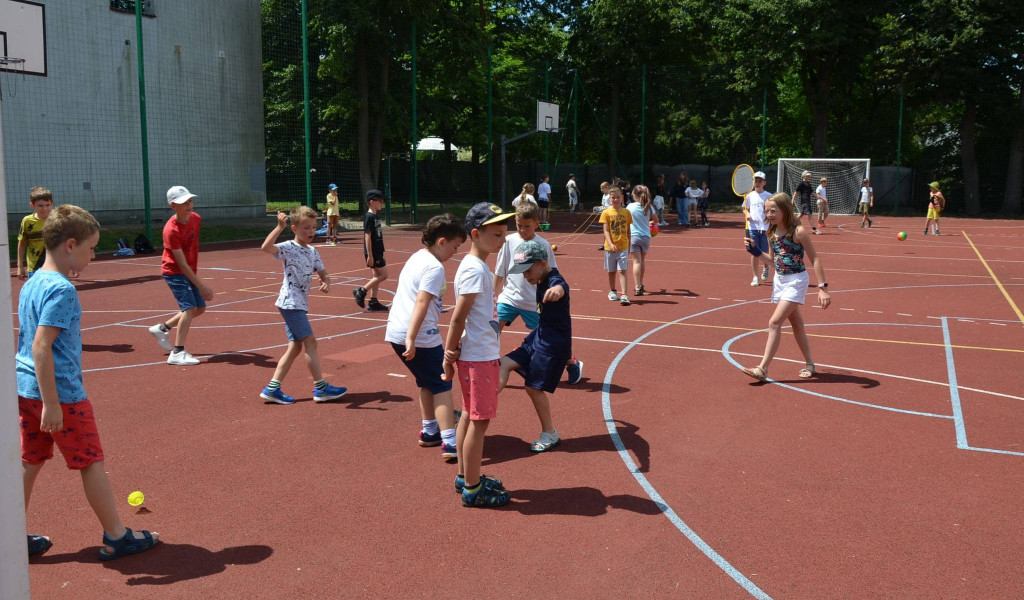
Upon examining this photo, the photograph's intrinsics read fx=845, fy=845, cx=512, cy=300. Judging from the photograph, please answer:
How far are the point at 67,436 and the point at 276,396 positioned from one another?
3333 millimetres

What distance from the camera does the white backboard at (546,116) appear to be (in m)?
36.5

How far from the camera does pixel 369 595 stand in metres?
4.35

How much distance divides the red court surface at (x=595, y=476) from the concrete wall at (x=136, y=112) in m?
16.9

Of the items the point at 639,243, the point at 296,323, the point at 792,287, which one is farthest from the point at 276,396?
the point at 639,243

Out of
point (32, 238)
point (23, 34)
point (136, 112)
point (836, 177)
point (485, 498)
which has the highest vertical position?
point (23, 34)

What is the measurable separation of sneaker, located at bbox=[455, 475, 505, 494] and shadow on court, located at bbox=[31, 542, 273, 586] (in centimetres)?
132

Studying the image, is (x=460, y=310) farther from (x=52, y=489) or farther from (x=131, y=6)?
(x=131, y=6)

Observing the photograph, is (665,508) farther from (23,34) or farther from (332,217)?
(332,217)

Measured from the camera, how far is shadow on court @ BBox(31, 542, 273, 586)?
14.9 feet

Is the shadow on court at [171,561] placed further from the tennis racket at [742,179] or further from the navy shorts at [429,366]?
the tennis racket at [742,179]

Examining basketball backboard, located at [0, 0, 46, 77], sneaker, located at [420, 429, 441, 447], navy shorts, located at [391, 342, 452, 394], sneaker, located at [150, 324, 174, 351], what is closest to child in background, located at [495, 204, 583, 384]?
sneaker, located at [420, 429, 441, 447]

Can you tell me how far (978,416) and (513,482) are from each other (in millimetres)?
4405

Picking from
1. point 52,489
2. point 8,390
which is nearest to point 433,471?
point 52,489

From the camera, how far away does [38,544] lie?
4773mm
